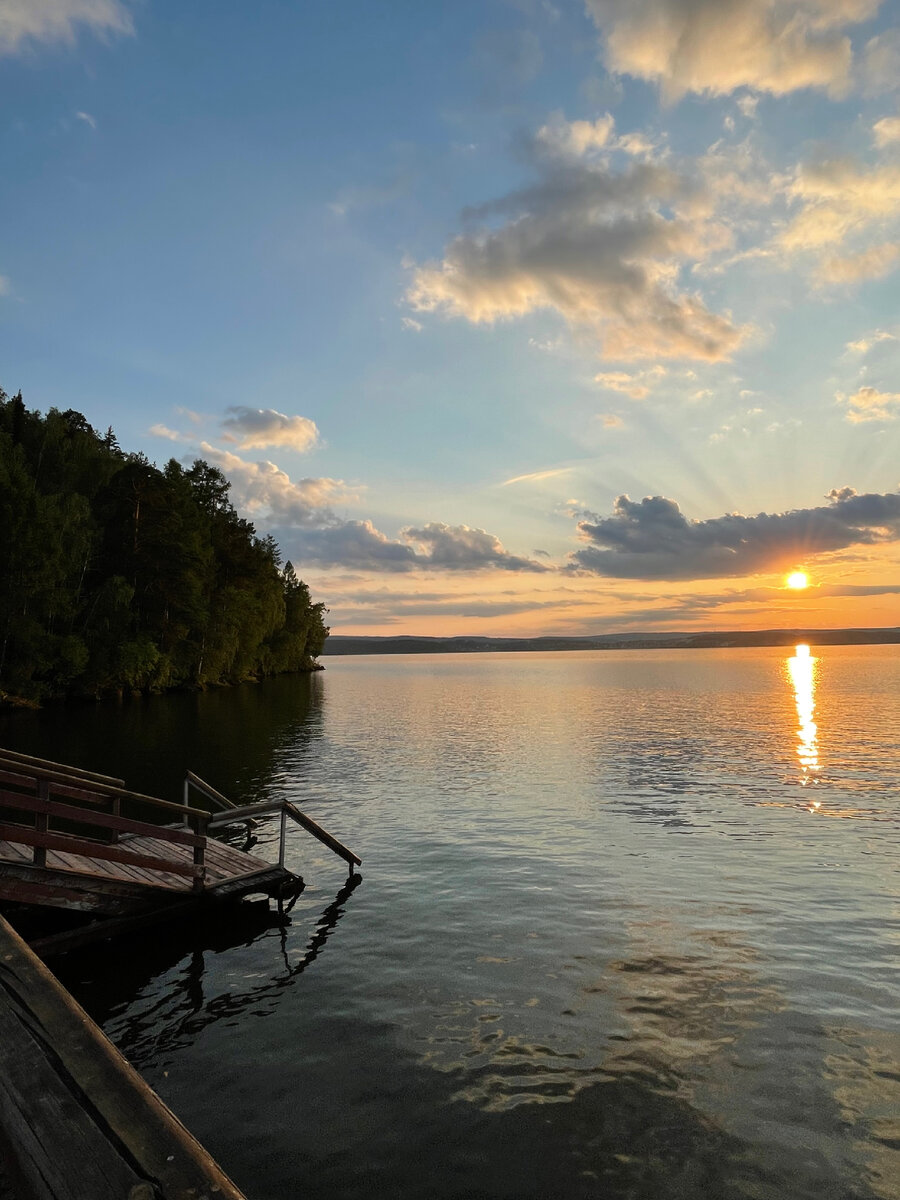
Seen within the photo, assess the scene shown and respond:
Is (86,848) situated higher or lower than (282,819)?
higher

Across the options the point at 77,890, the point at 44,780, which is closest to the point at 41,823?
the point at 44,780

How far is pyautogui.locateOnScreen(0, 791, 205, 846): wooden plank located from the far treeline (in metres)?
47.4

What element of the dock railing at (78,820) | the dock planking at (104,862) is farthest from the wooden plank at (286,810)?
the dock railing at (78,820)

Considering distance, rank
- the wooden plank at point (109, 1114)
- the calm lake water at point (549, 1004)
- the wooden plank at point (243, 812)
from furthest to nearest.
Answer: the wooden plank at point (243, 812) < the calm lake water at point (549, 1004) < the wooden plank at point (109, 1114)

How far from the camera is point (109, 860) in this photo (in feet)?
47.1

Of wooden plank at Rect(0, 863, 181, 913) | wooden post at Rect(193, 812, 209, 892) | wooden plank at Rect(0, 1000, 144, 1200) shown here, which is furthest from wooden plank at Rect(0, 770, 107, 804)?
wooden plank at Rect(0, 1000, 144, 1200)

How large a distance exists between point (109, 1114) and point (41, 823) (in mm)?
11316

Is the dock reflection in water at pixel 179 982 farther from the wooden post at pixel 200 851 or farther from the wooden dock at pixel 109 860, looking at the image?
the wooden post at pixel 200 851

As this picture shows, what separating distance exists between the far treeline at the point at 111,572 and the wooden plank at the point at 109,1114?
5750 centimetres

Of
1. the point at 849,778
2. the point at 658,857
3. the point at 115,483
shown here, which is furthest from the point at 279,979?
the point at 115,483

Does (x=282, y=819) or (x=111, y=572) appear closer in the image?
(x=282, y=819)

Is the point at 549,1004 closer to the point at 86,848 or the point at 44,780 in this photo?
the point at 86,848

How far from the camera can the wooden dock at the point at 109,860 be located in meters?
12.8

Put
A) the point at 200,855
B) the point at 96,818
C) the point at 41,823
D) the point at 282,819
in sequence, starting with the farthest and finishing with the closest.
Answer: the point at 282,819 < the point at 200,855 < the point at 96,818 < the point at 41,823
